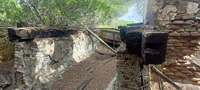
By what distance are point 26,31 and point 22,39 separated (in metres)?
0.24

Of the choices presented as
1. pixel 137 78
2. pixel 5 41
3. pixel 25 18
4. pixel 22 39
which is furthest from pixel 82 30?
pixel 137 78

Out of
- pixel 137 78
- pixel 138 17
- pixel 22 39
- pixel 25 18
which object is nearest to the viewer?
pixel 137 78

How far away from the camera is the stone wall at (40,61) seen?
339 centimetres

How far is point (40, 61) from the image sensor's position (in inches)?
138

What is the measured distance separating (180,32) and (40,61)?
4.07 meters

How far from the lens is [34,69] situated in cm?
338

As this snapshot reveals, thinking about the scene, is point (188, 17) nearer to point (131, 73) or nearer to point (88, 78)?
point (131, 73)

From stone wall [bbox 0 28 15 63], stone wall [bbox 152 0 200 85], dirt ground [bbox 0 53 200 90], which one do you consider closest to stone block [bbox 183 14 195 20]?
stone wall [bbox 152 0 200 85]

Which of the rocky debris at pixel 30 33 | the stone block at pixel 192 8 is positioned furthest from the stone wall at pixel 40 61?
the stone block at pixel 192 8

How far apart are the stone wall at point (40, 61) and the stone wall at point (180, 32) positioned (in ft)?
10.9

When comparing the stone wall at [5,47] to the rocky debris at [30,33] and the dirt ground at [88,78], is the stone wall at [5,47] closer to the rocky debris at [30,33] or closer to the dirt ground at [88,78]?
the dirt ground at [88,78]

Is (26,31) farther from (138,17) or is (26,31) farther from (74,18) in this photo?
(138,17)

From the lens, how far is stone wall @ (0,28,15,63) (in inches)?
207

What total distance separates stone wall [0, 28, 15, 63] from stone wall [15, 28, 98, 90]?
103 inches
